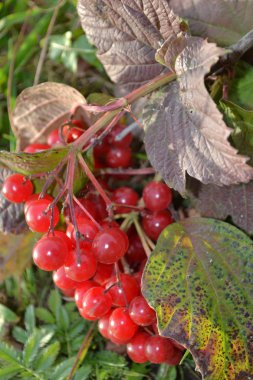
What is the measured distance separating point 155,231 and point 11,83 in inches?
28.8

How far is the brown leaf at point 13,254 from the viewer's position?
1.51m

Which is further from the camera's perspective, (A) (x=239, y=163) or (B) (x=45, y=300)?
(B) (x=45, y=300)

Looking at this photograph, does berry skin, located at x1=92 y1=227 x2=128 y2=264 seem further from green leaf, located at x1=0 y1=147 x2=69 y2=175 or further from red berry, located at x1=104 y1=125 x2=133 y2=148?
red berry, located at x1=104 y1=125 x2=133 y2=148

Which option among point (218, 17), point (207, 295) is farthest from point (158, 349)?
point (218, 17)

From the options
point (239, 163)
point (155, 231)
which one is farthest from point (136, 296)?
point (239, 163)

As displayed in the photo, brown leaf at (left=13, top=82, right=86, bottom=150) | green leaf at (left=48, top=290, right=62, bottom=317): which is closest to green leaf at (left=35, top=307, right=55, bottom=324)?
green leaf at (left=48, top=290, right=62, bottom=317)

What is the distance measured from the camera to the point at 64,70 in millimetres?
1755

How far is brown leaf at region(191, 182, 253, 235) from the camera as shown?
123 centimetres

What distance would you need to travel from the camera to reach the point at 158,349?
1.15m

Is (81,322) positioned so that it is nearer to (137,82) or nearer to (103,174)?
(103,174)

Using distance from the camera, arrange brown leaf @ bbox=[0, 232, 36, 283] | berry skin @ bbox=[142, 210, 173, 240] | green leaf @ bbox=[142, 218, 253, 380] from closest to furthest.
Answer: green leaf @ bbox=[142, 218, 253, 380]
berry skin @ bbox=[142, 210, 173, 240]
brown leaf @ bbox=[0, 232, 36, 283]

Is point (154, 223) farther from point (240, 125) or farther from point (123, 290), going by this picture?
point (240, 125)

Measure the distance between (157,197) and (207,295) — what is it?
27 cm

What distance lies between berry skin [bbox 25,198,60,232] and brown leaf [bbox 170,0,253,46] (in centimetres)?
57
